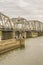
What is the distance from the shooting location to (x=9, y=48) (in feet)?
155

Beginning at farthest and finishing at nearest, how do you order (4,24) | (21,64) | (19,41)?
1. (4,24)
2. (19,41)
3. (21,64)

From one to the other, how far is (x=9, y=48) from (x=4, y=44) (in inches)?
131

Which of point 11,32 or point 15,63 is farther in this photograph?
point 11,32

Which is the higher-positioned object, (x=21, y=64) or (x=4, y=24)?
(x=4, y=24)

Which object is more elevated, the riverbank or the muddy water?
the riverbank

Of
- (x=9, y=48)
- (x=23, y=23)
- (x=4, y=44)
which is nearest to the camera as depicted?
(x=4, y=44)

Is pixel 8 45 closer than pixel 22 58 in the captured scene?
No

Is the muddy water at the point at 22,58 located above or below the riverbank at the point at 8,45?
below

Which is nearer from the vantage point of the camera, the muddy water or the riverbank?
the muddy water

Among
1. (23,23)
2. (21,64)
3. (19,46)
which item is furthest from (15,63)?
(23,23)

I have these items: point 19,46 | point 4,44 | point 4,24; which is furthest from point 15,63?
point 4,24

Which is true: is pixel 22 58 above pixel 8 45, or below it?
below

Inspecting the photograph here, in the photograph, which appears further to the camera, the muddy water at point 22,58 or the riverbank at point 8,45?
the riverbank at point 8,45

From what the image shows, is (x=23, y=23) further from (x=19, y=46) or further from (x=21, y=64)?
(x=21, y=64)
